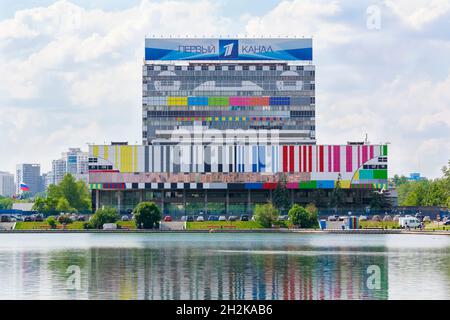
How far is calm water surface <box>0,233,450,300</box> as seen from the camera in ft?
232

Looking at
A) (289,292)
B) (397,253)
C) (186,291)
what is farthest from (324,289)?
A: (397,253)

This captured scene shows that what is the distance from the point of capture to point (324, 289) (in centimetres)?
7300

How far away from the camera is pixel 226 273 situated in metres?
→ 86.6

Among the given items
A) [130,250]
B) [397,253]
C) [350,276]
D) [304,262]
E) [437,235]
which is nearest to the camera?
[350,276]

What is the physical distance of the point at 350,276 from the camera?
83.9 meters

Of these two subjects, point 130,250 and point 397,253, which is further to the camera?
point 130,250

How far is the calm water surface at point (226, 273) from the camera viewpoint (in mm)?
70812
